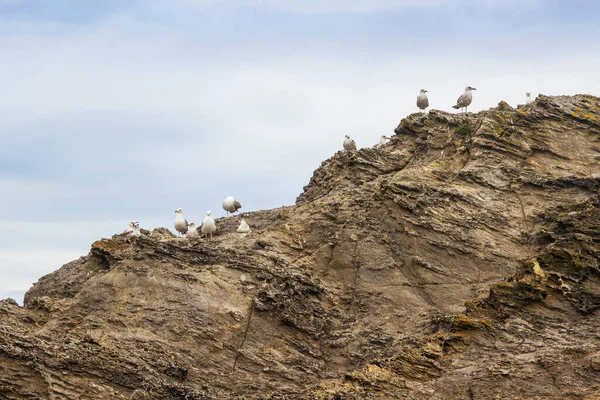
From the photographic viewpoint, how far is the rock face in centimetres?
2711

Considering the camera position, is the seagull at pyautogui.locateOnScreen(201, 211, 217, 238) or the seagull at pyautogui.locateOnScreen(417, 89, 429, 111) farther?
the seagull at pyautogui.locateOnScreen(417, 89, 429, 111)

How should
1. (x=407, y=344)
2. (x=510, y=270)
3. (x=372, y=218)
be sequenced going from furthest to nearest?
1. (x=372, y=218)
2. (x=510, y=270)
3. (x=407, y=344)

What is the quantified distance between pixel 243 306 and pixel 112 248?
558 centimetres

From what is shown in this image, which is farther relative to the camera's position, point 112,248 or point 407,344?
point 112,248

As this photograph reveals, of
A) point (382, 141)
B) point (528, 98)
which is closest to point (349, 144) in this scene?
point (382, 141)

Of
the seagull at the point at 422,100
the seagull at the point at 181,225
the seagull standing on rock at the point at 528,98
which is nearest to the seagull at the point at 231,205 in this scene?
the seagull at the point at 181,225

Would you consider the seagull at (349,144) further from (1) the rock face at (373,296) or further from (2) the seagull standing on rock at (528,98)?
(2) the seagull standing on rock at (528,98)

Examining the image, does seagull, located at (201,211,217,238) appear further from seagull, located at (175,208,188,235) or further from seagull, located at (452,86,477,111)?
seagull, located at (452,86,477,111)

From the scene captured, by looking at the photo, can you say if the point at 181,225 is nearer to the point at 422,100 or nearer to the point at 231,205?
the point at 231,205

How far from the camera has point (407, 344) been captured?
95.5 feet

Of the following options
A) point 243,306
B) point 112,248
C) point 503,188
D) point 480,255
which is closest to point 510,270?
point 480,255

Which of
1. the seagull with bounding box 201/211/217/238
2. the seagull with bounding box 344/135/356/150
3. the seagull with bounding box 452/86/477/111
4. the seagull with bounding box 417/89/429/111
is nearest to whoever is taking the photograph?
the seagull with bounding box 201/211/217/238

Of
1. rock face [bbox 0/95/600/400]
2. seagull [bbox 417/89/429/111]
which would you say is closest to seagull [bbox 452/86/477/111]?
seagull [bbox 417/89/429/111]

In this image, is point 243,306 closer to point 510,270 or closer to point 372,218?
point 372,218
